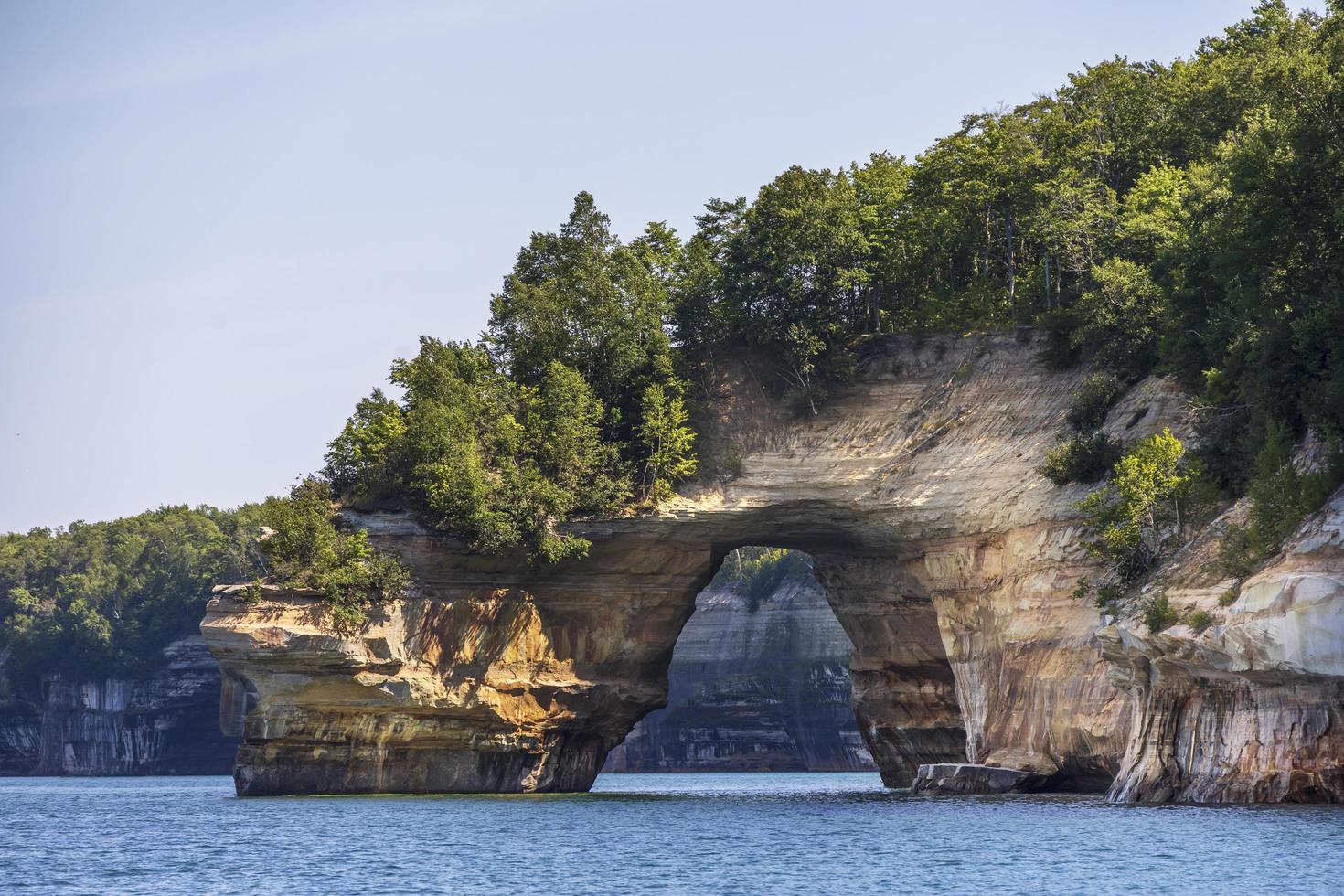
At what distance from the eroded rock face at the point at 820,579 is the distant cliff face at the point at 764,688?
44.3 meters

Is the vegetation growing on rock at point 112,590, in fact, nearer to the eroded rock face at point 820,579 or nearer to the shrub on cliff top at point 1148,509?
the eroded rock face at point 820,579

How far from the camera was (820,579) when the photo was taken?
235 ft

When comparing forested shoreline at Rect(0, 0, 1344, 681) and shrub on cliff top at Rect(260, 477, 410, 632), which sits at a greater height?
forested shoreline at Rect(0, 0, 1344, 681)

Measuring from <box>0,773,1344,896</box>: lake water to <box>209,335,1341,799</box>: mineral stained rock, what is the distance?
4279 mm

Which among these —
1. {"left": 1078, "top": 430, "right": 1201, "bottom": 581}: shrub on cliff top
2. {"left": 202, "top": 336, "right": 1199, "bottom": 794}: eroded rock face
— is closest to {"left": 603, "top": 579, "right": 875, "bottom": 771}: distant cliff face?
{"left": 202, "top": 336, "right": 1199, "bottom": 794}: eroded rock face

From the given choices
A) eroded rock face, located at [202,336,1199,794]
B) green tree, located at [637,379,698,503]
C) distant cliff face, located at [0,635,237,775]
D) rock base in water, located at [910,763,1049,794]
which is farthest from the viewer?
distant cliff face, located at [0,635,237,775]

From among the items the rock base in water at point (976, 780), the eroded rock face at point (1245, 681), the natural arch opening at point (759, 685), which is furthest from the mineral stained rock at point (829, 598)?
the natural arch opening at point (759, 685)

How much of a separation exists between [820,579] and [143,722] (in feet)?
246

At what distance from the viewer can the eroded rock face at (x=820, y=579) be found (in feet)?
Result: 182

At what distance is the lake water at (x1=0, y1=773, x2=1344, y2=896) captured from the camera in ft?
107

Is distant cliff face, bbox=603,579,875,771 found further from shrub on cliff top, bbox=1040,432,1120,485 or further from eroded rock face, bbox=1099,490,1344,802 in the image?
eroded rock face, bbox=1099,490,1344,802

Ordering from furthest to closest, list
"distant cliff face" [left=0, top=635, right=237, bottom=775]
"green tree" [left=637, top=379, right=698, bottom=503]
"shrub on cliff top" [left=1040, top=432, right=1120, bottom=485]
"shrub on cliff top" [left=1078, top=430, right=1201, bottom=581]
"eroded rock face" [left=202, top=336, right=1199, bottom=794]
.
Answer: "distant cliff face" [left=0, top=635, right=237, bottom=775]
"green tree" [left=637, top=379, right=698, bottom=503]
"eroded rock face" [left=202, top=336, right=1199, bottom=794]
"shrub on cliff top" [left=1040, top=432, right=1120, bottom=485]
"shrub on cliff top" [left=1078, top=430, right=1201, bottom=581]

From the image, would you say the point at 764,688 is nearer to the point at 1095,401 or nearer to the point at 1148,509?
the point at 1095,401

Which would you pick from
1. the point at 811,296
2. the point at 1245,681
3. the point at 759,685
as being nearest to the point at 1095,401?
the point at 811,296
